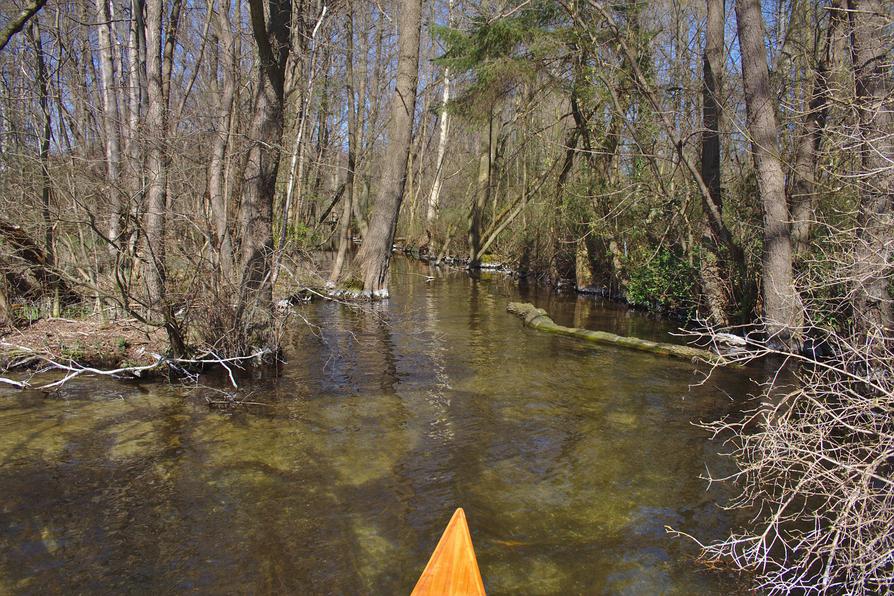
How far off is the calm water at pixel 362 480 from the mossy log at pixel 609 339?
677mm

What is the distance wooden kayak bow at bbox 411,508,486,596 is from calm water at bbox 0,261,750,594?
101 centimetres

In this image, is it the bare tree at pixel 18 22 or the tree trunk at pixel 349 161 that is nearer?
the bare tree at pixel 18 22

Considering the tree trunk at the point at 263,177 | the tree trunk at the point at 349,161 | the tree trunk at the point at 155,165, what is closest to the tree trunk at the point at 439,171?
the tree trunk at the point at 349,161

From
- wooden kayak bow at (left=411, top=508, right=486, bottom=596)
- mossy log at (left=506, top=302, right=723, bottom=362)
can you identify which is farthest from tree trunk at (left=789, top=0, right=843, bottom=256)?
wooden kayak bow at (left=411, top=508, right=486, bottom=596)

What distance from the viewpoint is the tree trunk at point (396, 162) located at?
1603cm

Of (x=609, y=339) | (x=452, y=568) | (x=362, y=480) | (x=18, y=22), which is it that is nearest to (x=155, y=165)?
(x=18, y=22)

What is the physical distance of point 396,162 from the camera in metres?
16.4

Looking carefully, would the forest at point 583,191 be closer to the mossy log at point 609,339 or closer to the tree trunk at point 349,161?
the tree trunk at point 349,161

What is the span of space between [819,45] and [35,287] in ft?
48.4

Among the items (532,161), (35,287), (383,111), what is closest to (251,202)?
(35,287)

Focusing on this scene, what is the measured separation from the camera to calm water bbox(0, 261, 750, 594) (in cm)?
432

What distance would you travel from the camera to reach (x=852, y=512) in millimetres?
3742

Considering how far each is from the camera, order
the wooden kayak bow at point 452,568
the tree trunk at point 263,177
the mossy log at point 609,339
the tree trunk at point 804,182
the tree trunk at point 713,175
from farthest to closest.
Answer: the tree trunk at point 713,175 → the tree trunk at point 804,182 → the mossy log at point 609,339 → the tree trunk at point 263,177 → the wooden kayak bow at point 452,568

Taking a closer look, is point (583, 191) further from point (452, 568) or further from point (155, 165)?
point (452, 568)
